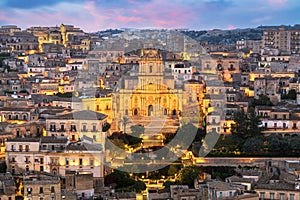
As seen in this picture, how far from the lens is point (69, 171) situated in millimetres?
21562

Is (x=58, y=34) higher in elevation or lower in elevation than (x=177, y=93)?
higher

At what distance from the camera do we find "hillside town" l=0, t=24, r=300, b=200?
19.4 m

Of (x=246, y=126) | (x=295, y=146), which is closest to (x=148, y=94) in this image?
(x=246, y=126)

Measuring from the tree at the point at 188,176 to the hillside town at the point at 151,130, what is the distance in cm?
4

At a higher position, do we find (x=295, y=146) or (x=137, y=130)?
(x=137, y=130)

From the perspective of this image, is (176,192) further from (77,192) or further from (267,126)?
(267,126)

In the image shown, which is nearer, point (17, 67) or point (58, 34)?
point (17, 67)

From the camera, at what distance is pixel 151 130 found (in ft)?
89.2

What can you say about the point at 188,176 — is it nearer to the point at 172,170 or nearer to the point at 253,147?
the point at 172,170

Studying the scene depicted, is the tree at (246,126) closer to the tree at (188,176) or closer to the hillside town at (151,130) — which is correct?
the hillside town at (151,130)

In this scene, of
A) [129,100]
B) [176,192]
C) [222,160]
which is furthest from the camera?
[129,100]

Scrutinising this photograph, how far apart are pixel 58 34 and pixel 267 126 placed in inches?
1346

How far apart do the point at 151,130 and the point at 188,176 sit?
6618 mm

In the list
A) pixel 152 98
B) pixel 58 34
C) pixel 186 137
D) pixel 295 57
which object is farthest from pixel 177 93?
pixel 58 34
